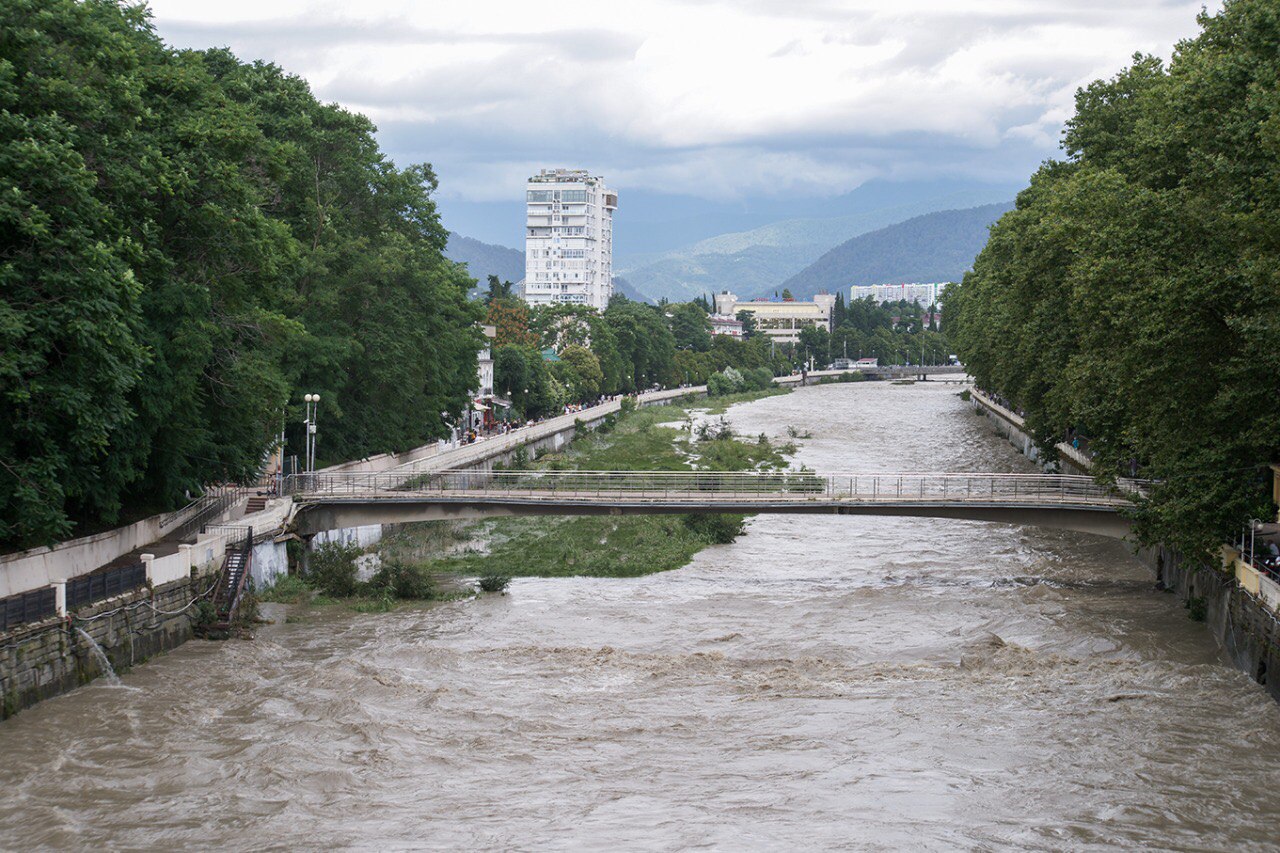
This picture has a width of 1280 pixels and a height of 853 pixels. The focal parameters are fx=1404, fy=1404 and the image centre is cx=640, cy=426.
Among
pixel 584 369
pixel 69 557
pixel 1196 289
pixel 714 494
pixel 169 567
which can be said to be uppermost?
pixel 1196 289

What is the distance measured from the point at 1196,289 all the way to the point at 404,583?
2063 cm

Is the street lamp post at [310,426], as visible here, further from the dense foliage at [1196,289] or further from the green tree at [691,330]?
the green tree at [691,330]

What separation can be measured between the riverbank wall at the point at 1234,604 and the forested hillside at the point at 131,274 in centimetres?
2192

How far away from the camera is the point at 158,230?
29.6 metres

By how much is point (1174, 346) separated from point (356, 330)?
27.8 m

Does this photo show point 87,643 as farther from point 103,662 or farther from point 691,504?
point 691,504

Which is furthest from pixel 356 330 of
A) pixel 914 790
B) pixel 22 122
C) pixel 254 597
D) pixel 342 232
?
pixel 914 790

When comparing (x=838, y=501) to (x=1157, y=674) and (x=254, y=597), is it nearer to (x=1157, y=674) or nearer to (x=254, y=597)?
(x=1157, y=674)

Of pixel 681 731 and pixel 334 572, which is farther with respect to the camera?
pixel 334 572

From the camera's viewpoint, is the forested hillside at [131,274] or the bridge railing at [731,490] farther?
the bridge railing at [731,490]

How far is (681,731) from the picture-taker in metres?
24.2

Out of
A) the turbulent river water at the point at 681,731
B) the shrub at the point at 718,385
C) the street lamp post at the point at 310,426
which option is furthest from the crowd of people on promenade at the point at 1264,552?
the shrub at the point at 718,385

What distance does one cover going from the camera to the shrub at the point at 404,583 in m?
37.0

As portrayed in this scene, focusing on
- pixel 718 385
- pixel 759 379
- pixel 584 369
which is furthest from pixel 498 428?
pixel 759 379
